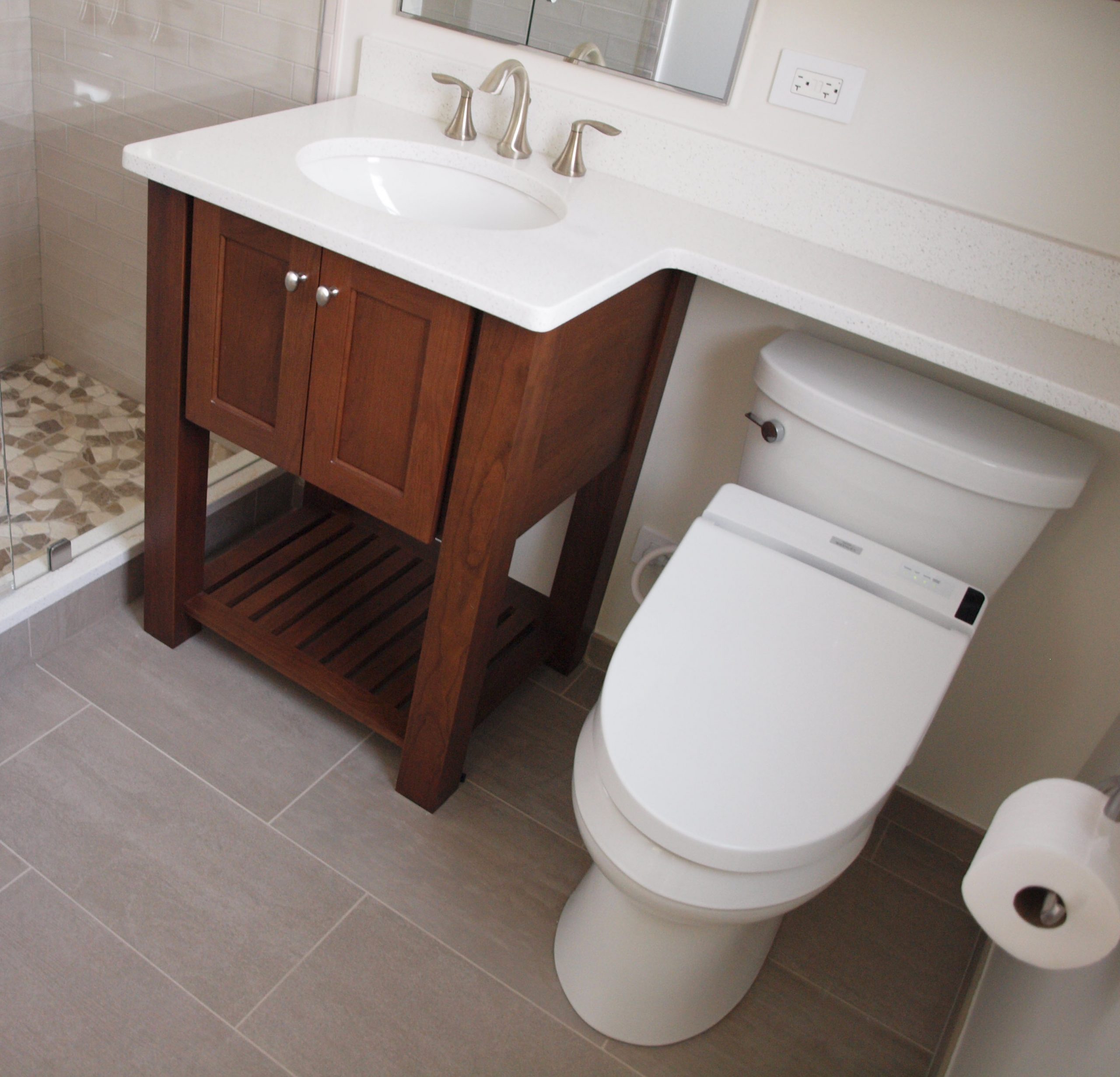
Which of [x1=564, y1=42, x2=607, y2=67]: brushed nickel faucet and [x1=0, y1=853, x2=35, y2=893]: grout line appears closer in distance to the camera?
[x1=0, y1=853, x2=35, y2=893]: grout line

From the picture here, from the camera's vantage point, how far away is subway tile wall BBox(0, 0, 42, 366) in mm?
1985

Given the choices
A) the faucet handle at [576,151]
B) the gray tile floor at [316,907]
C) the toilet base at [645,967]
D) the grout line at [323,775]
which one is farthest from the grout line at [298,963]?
the faucet handle at [576,151]

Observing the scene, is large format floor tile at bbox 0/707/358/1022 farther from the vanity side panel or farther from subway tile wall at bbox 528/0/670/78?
subway tile wall at bbox 528/0/670/78

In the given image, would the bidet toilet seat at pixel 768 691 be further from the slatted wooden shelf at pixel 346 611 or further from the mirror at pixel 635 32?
the mirror at pixel 635 32

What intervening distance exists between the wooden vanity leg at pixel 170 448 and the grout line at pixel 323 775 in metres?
0.39

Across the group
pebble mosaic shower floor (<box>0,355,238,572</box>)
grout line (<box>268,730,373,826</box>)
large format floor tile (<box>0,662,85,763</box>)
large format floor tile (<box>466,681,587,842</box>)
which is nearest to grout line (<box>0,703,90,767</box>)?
large format floor tile (<box>0,662,85,763</box>)

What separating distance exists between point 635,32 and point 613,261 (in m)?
0.46

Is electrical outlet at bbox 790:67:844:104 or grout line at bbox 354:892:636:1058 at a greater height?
electrical outlet at bbox 790:67:844:104

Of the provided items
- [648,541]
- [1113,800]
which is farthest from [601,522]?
[1113,800]

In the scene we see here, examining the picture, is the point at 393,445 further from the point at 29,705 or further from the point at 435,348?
the point at 29,705

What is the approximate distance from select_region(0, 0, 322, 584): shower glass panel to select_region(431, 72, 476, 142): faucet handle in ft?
1.05

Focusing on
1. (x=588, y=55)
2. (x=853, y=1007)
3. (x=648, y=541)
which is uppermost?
(x=588, y=55)

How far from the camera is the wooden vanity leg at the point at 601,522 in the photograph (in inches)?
63.4

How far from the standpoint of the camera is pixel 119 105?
77.5 inches
